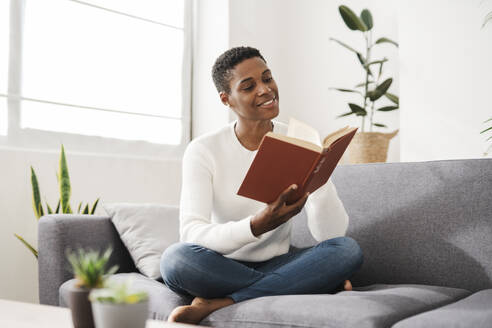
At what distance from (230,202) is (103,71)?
174 cm

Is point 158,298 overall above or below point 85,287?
below

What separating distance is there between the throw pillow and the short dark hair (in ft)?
1.81

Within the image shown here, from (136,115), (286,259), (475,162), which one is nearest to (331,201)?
(286,259)

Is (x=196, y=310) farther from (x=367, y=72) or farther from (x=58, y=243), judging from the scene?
(x=367, y=72)

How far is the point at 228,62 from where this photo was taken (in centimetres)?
187

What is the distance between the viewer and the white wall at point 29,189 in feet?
8.45

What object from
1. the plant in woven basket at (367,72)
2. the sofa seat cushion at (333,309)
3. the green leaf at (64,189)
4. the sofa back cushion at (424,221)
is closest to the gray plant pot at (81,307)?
the sofa seat cushion at (333,309)

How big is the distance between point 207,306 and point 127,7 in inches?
94.7

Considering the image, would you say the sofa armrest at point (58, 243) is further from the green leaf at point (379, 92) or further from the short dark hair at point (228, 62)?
the green leaf at point (379, 92)

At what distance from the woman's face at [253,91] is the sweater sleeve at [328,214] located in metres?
0.30

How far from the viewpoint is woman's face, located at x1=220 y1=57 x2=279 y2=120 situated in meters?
1.78

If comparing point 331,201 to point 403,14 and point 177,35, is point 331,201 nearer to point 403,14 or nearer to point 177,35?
point 403,14

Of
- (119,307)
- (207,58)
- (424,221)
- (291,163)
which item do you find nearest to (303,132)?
(291,163)

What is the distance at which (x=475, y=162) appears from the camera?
1728 millimetres
